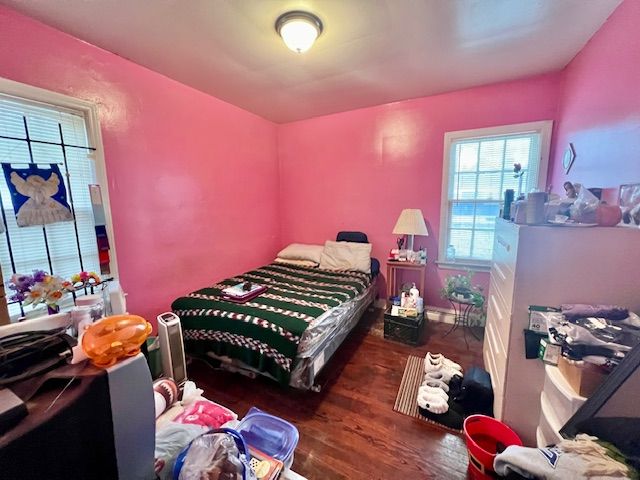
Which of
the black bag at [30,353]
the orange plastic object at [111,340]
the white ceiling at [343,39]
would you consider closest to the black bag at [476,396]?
the orange plastic object at [111,340]

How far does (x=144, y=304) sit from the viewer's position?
221cm

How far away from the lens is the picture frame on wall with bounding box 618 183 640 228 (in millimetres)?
1224

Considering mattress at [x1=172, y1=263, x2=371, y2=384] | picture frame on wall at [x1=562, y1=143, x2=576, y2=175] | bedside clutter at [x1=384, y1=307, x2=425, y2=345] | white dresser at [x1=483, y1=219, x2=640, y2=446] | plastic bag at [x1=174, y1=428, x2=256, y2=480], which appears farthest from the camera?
bedside clutter at [x1=384, y1=307, x2=425, y2=345]

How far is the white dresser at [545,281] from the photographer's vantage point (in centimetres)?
114

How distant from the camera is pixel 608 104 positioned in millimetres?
1595

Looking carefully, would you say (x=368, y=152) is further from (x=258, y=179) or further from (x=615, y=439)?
(x=615, y=439)

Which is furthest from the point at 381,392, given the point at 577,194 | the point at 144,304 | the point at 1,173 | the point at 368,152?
the point at 1,173

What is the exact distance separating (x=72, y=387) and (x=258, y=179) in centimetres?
310

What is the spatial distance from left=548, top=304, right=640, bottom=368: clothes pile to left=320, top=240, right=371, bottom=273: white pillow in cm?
197

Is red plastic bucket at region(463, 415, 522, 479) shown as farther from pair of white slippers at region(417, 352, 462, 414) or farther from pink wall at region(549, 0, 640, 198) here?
pink wall at region(549, 0, 640, 198)

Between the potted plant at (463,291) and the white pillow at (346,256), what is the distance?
0.87m

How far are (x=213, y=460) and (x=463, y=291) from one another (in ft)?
8.53

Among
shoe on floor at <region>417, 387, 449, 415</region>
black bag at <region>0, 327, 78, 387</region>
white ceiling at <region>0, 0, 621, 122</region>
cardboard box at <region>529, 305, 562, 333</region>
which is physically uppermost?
white ceiling at <region>0, 0, 621, 122</region>

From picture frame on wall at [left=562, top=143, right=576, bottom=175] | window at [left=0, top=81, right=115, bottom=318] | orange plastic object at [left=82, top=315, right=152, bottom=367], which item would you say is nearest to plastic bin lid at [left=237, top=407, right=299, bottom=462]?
orange plastic object at [left=82, top=315, right=152, bottom=367]
